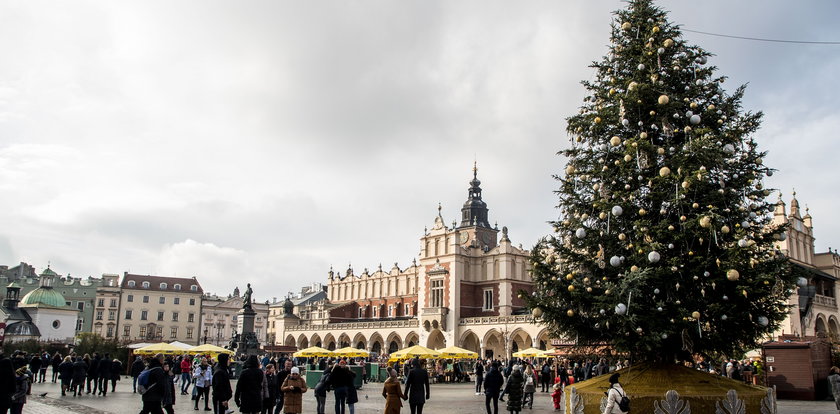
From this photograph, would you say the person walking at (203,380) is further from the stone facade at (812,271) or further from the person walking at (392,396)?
the stone facade at (812,271)

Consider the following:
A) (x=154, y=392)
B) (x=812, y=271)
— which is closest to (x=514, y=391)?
(x=154, y=392)

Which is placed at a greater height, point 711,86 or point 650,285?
point 711,86

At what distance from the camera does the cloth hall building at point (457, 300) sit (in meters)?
47.8

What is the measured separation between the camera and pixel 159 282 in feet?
280

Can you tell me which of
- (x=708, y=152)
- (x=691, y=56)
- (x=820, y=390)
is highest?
(x=691, y=56)

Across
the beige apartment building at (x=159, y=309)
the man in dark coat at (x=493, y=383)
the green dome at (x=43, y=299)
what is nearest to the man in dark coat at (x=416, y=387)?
the man in dark coat at (x=493, y=383)

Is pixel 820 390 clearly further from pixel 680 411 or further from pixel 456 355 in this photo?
pixel 456 355

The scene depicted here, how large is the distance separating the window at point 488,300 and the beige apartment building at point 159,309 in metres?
45.5

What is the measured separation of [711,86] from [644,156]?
2666mm

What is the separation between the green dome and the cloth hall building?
93.4 ft

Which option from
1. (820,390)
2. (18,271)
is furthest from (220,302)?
(820,390)

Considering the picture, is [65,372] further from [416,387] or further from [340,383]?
[416,387]

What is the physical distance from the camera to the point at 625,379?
13.3 metres

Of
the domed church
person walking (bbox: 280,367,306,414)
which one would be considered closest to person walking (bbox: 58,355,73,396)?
person walking (bbox: 280,367,306,414)
